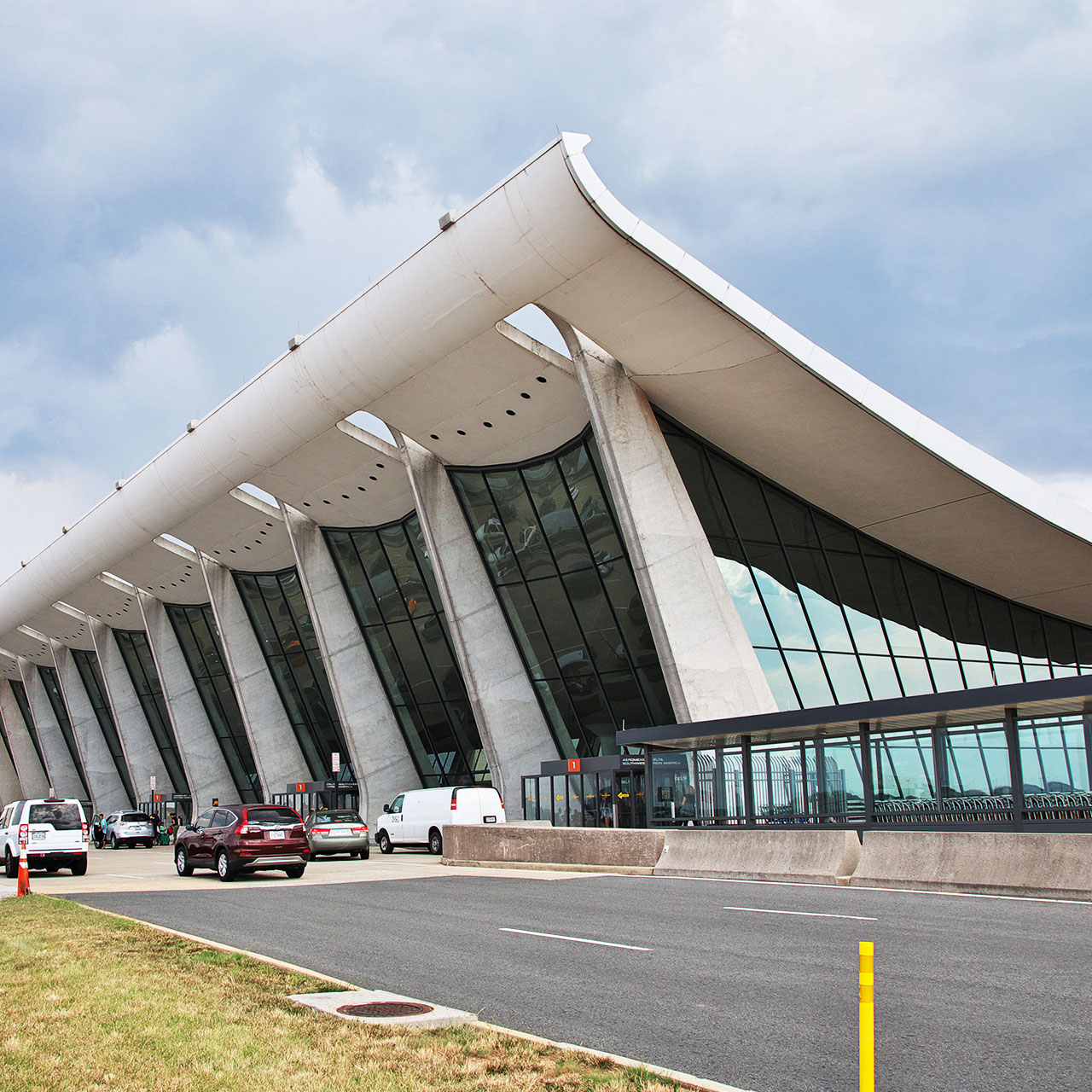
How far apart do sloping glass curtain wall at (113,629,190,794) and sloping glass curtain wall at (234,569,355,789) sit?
45.4ft

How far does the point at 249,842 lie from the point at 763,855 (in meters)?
10.1

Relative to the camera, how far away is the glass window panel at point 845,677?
27.5 meters

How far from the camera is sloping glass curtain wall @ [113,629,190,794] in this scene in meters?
55.4

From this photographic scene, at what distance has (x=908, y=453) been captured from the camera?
79.1ft

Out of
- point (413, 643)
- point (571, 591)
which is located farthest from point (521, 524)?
point (413, 643)

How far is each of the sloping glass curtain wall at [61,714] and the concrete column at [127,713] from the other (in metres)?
14.3

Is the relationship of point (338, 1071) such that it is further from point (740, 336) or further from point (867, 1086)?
point (740, 336)

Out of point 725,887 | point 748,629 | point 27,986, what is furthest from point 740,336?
point 27,986

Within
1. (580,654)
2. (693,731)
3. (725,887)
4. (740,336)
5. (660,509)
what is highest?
(740,336)

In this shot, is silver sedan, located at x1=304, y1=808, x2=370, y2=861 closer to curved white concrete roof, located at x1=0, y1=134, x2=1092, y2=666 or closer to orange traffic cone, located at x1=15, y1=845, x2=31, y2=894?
curved white concrete roof, located at x1=0, y1=134, x2=1092, y2=666

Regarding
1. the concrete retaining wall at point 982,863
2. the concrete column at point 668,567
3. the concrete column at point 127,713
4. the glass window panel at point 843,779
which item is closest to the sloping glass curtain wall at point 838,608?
the concrete column at point 668,567

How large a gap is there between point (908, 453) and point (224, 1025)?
70.0ft

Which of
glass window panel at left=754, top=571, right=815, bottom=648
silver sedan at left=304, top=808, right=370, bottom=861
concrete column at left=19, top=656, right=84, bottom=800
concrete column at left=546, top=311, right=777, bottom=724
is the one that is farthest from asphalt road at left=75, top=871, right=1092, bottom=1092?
concrete column at left=19, top=656, right=84, bottom=800

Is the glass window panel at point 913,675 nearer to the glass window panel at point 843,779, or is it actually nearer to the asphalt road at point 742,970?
the glass window panel at point 843,779
